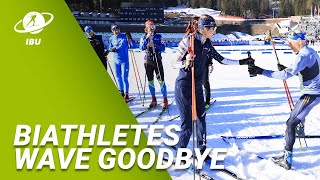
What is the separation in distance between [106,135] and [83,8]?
67314 millimetres

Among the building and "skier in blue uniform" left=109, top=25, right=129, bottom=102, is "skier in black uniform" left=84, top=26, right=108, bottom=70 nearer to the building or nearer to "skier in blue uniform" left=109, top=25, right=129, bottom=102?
"skier in blue uniform" left=109, top=25, right=129, bottom=102

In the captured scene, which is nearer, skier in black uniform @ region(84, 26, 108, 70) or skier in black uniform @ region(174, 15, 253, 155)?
skier in black uniform @ region(174, 15, 253, 155)

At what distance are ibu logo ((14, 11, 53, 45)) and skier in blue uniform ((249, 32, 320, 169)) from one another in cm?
687

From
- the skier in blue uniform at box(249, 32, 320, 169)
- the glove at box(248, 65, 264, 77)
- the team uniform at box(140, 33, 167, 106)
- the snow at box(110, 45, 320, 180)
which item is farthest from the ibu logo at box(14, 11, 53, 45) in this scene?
the skier in blue uniform at box(249, 32, 320, 169)

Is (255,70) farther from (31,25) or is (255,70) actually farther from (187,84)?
(31,25)

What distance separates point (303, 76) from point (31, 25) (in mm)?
7809

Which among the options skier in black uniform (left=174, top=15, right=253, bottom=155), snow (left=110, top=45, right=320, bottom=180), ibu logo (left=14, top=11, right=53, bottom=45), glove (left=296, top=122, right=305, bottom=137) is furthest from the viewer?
ibu logo (left=14, top=11, right=53, bottom=45)

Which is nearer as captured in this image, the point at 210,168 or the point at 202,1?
the point at 210,168

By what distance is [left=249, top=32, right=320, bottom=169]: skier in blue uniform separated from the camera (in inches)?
199

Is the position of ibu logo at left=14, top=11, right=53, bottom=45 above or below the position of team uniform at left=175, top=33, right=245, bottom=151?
above

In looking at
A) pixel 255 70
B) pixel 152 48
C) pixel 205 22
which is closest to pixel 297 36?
pixel 255 70

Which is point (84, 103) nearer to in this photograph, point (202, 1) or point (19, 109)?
point (19, 109)

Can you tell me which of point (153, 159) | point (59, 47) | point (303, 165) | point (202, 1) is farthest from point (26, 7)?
point (202, 1)

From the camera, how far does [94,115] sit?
7.01 m
